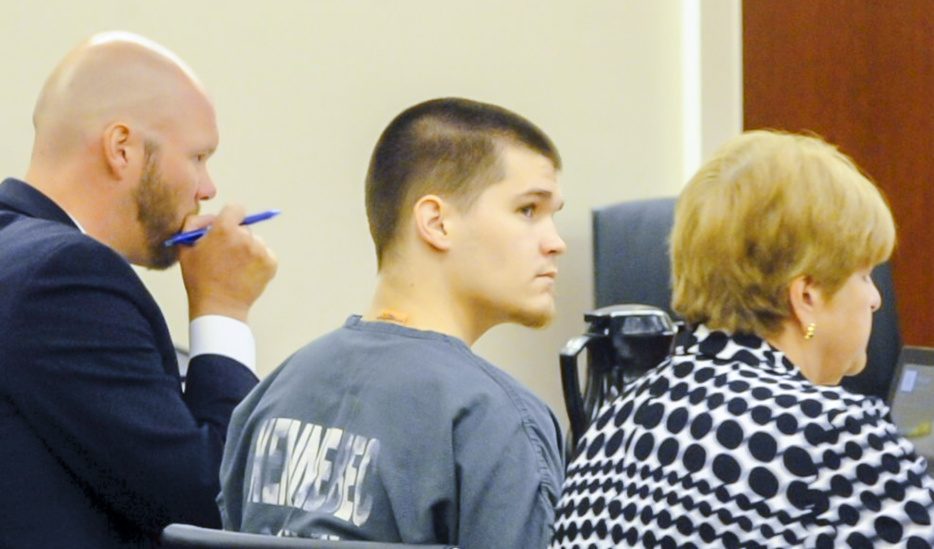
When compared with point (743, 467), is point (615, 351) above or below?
below

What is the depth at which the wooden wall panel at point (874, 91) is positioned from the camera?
3.72 metres

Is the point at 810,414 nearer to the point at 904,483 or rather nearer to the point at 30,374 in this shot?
the point at 904,483

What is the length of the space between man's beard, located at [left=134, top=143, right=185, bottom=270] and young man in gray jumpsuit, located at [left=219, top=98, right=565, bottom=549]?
1.37 feet

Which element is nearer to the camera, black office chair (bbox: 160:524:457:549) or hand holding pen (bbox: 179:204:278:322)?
black office chair (bbox: 160:524:457:549)

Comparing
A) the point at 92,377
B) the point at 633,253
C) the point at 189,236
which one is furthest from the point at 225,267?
the point at 633,253

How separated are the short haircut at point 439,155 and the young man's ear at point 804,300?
40 cm

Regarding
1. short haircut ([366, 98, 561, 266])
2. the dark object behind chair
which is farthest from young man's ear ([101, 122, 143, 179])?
the dark object behind chair

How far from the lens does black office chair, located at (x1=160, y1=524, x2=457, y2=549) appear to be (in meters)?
1.19

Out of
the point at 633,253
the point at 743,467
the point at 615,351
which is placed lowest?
the point at 633,253

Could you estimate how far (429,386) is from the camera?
135cm

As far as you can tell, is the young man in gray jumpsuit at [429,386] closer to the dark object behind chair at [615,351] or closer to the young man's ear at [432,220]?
the young man's ear at [432,220]

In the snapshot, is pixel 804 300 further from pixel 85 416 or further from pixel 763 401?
pixel 85 416

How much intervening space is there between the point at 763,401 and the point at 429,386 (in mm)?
324

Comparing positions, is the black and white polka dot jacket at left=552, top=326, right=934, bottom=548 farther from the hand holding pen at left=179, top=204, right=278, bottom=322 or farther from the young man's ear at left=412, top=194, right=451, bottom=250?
the hand holding pen at left=179, top=204, right=278, bottom=322
